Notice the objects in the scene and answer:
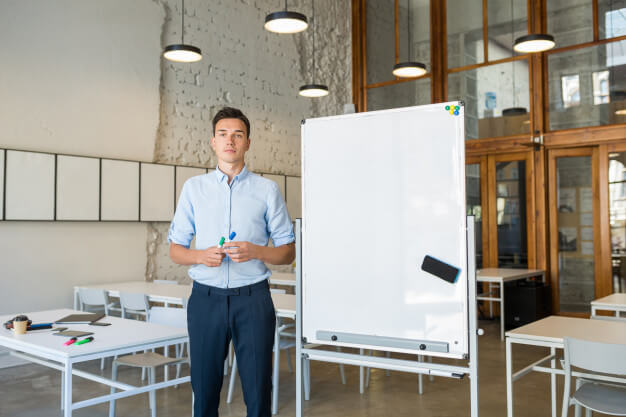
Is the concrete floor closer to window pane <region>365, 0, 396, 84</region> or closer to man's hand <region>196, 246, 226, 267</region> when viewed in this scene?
man's hand <region>196, 246, 226, 267</region>

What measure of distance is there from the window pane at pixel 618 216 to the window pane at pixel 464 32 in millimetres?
2499

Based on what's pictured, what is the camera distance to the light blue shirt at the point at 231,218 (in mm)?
2287

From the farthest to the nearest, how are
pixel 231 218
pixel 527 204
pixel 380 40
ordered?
pixel 380 40, pixel 527 204, pixel 231 218

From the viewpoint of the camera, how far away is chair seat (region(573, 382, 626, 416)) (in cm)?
264

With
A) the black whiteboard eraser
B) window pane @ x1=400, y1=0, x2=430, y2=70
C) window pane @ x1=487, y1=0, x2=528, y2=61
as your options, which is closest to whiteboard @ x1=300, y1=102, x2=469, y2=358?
the black whiteboard eraser

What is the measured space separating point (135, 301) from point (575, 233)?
5825 millimetres

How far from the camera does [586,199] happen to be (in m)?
7.57

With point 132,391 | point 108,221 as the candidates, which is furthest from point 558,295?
point 132,391

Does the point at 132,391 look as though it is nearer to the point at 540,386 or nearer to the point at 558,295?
the point at 540,386

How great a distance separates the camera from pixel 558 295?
25.3 ft

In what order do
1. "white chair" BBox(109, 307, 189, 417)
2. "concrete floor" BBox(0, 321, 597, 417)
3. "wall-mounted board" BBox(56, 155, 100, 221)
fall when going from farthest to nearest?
"wall-mounted board" BBox(56, 155, 100, 221), "concrete floor" BBox(0, 321, 597, 417), "white chair" BBox(109, 307, 189, 417)

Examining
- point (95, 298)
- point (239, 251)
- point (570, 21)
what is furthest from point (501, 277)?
point (239, 251)

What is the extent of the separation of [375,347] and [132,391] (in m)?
1.16

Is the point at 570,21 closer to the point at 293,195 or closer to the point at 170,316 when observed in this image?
the point at 293,195
